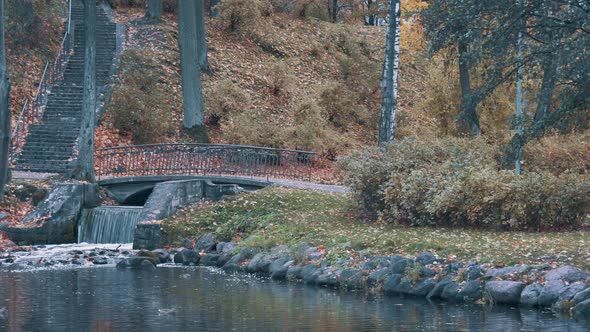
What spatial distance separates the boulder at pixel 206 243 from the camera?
75.0 feet

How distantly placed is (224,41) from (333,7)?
12585mm

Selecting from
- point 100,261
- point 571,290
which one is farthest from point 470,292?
point 100,261

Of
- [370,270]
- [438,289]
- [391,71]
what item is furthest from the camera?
[391,71]

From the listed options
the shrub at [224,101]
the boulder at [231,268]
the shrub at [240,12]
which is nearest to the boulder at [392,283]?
the boulder at [231,268]

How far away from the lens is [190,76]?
1341 inches

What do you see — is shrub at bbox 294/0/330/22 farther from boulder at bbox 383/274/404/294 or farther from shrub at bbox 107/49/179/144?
boulder at bbox 383/274/404/294

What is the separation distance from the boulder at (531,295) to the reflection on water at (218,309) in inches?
11.7

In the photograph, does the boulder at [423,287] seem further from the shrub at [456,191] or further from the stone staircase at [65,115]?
the stone staircase at [65,115]

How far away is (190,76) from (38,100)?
595 centimetres

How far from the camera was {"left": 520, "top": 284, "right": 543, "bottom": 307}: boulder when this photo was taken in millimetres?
14859

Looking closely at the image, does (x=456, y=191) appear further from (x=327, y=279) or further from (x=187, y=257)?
(x=187, y=257)

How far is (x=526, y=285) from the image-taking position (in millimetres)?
15242

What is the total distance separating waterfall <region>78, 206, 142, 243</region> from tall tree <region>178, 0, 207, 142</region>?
28.7 ft

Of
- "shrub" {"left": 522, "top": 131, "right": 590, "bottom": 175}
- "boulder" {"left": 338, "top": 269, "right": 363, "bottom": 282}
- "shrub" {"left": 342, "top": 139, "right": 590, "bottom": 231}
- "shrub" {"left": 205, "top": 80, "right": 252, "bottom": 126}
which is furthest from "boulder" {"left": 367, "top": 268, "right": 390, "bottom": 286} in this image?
"shrub" {"left": 205, "top": 80, "right": 252, "bottom": 126}
